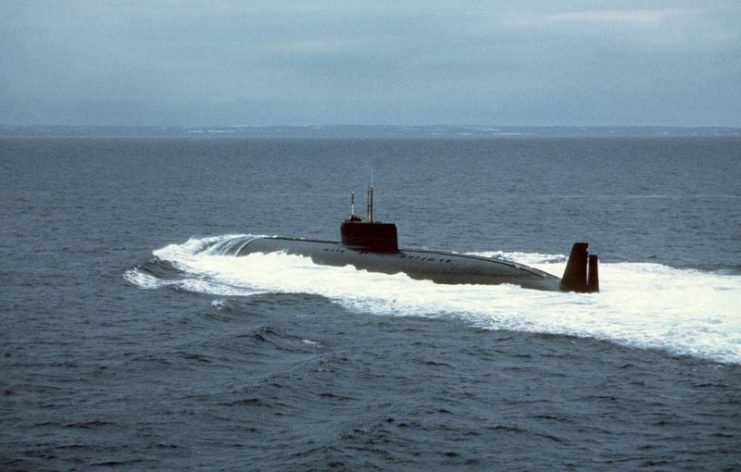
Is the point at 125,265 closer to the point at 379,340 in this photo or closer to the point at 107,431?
the point at 379,340

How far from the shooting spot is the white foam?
1160 inches

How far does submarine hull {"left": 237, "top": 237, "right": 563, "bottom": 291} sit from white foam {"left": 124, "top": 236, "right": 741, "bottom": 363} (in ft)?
1.42

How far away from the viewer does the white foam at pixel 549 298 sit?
29473 millimetres

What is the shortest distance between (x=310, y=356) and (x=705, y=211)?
54.2m

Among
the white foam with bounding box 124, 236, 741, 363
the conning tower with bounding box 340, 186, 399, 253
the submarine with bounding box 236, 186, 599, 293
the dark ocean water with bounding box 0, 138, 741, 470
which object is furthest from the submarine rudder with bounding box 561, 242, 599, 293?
the conning tower with bounding box 340, 186, 399, 253

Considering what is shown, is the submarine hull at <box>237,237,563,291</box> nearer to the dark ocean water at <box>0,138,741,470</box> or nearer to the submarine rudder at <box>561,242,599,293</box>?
the submarine rudder at <box>561,242,599,293</box>

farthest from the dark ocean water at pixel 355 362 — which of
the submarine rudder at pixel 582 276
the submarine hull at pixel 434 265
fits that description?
the submarine rudder at pixel 582 276

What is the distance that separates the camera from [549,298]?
3428 centimetres

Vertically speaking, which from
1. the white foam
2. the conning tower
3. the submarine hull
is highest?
the conning tower

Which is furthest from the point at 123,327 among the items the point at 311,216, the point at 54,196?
the point at 54,196

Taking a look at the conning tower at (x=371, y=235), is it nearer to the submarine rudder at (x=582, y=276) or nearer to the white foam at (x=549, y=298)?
the white foam at (x=549, y=298)

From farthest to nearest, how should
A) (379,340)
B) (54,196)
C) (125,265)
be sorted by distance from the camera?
(54,196), (125,265), (379,340)

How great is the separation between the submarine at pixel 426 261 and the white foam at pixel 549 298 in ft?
1.48

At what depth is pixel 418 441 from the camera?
20.8m
